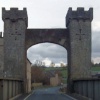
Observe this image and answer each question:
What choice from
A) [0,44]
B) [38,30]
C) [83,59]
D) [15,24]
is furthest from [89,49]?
[0,44]

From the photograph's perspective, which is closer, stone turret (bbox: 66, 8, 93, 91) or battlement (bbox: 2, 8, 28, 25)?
stone turret (bbox: 66, 8, 93, 91)

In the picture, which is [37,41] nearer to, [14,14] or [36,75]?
[14,14]

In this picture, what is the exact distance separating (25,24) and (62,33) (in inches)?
193

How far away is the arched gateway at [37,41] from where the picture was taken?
43875 millimetres

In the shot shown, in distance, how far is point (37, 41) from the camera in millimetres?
45031

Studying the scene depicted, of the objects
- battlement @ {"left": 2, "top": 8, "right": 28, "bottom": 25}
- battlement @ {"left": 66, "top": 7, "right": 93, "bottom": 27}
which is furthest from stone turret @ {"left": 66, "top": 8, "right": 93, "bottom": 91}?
battlement @ {"left": 2, "top": 8, "right": 28, "bottom": 25}

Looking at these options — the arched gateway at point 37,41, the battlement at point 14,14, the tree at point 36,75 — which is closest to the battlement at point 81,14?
the arched gateway at point 37,41

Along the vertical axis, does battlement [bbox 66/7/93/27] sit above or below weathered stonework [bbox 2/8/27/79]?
above

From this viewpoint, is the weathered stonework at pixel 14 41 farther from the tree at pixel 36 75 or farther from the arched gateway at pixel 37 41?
the tree at pixel 36 75

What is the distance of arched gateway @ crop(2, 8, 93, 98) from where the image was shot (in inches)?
1727

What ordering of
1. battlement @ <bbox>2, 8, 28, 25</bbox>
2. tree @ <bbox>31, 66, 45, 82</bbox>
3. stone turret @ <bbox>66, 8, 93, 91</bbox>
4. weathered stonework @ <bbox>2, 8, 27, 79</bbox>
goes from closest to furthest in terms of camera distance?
weathered stonework @ <bbox>2, 8, 27, 79</bbox> → stone turret @ <bbox>66, 8, 93, 91</bbox> → battlement @ <bbox>2, 8, 28, 25</bbox> → tree @ <bbox>31, 66, 45, 82</bbox>

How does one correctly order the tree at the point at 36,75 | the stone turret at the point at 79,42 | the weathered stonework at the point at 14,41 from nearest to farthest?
the weathered stonework at the point at 14,41 < the stone turret at the point at 79,42 < the tree at the point at 36,75

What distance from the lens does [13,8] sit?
4422cm

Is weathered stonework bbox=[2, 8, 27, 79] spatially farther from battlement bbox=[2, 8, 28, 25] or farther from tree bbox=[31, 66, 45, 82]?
tree bbox=[31, 66, 45, 82]
